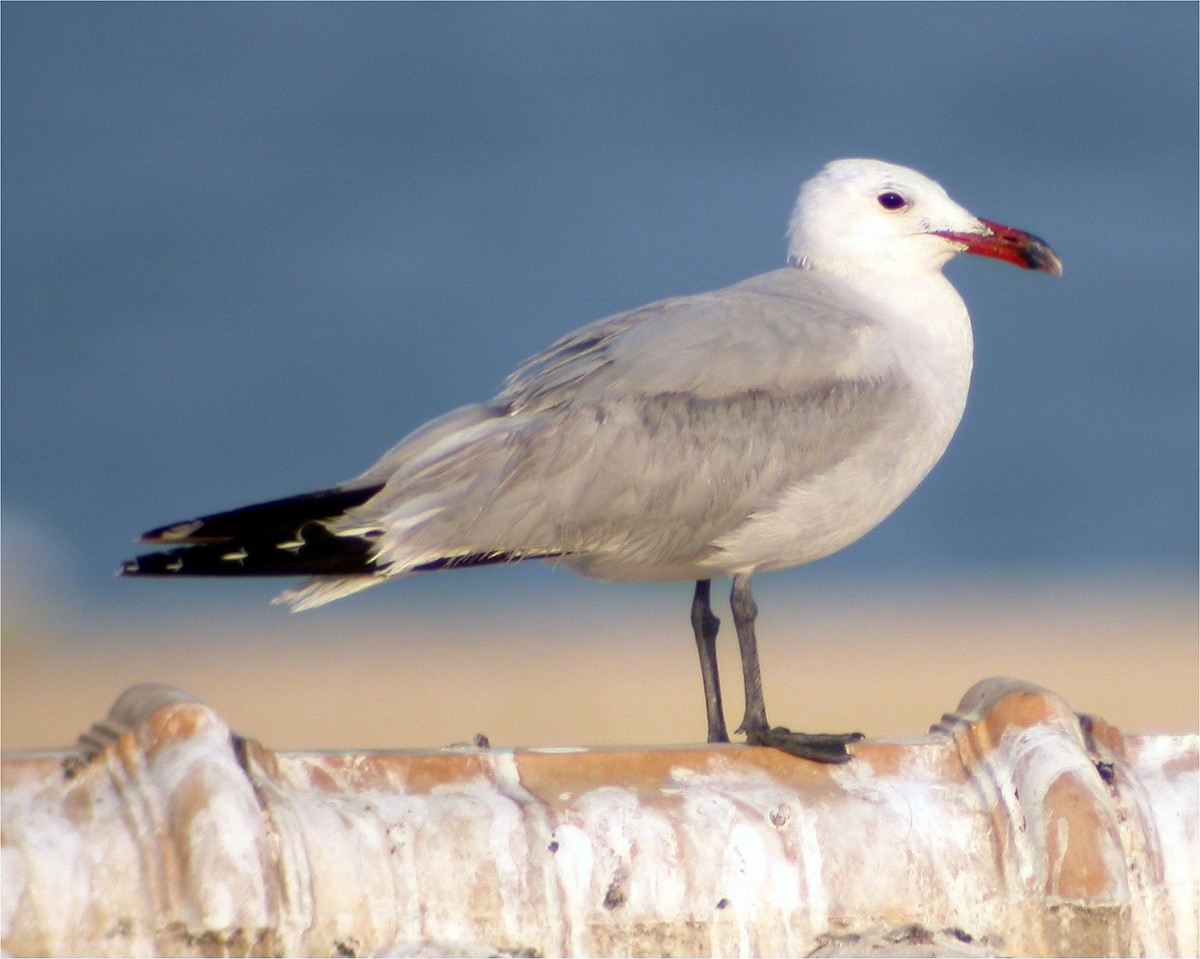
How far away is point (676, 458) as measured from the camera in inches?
201

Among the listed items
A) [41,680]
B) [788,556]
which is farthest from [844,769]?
[41,680]

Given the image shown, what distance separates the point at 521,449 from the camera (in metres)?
5.04

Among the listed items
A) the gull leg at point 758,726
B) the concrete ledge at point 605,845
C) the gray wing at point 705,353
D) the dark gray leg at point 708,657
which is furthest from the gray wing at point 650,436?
the concrete ledge at point 605,845

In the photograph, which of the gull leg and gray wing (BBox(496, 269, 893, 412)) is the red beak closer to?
gray wing (BBox(496, 269, 893, 412))

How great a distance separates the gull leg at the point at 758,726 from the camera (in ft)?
14.1

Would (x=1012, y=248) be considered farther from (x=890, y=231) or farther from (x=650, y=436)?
(x=650, y=436)

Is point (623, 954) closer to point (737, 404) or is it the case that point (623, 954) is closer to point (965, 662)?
point (737, 404)

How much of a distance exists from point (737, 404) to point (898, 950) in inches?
65.1

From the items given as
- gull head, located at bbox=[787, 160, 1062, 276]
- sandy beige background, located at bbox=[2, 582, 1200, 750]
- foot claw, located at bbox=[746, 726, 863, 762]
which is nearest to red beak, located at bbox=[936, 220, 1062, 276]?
gull head, located at bbox=[787, 160, 1062, 276]

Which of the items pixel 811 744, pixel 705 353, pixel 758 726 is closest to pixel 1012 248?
pixel 705 353

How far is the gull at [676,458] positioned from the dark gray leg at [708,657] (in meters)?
0.03

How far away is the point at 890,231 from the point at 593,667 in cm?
662

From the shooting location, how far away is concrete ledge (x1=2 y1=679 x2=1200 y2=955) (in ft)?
11.6

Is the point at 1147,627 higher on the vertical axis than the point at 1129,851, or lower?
higher
